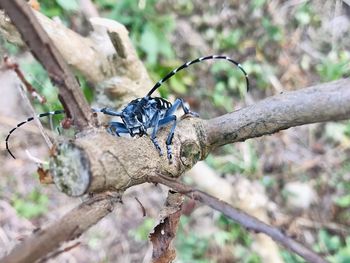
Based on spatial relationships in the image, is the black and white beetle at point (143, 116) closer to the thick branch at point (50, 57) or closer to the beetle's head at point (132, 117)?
the beetle's head at point (132, 117)

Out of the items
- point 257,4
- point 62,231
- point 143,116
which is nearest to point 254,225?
point 62,231

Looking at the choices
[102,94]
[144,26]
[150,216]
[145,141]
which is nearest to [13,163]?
[150,216]

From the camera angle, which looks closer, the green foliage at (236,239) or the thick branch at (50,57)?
the thick branch at (50,57)

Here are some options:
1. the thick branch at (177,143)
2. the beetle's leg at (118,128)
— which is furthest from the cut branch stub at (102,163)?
the beetle's leg at (118,128)

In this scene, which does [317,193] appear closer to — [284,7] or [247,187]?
[247,187]

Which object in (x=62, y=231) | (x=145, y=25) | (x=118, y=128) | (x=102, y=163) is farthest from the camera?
(x=145, y=25)

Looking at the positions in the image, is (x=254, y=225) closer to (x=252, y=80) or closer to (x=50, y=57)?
(x=50, y=57)
